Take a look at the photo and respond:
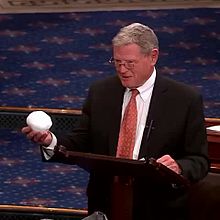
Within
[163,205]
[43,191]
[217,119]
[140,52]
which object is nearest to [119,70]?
[140,52]

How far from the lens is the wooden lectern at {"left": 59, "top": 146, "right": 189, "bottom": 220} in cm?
227

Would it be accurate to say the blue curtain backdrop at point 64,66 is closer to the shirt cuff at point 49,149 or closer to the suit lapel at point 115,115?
the suit lapel at point 115,115

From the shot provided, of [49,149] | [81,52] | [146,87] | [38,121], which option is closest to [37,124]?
[38,121]

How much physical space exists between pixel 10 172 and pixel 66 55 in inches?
38.6

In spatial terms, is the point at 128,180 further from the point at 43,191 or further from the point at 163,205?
the point at 43,191

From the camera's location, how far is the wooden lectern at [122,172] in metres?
2.27

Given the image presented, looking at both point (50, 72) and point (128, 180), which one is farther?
point (50, 72)

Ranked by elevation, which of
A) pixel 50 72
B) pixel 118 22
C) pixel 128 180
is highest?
pixel 118 22

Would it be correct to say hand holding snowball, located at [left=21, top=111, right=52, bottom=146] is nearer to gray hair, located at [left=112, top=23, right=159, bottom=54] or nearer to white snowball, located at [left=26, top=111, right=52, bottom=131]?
white snowball, located at [left=26, top=111, right=52, bottom=131]

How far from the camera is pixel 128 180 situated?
2.48m

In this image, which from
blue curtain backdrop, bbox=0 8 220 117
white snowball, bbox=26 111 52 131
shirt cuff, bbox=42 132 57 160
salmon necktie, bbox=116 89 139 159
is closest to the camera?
white snowball, bbox=26 111 52 131

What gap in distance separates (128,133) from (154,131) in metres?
0.12

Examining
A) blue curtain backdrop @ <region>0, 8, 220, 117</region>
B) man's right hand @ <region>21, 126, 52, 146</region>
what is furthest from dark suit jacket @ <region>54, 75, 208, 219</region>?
blue curtain backdrop @ <region>0, 8, 220, 117</region>

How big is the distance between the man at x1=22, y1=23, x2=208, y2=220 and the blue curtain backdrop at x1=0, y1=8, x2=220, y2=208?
1.36 meters
